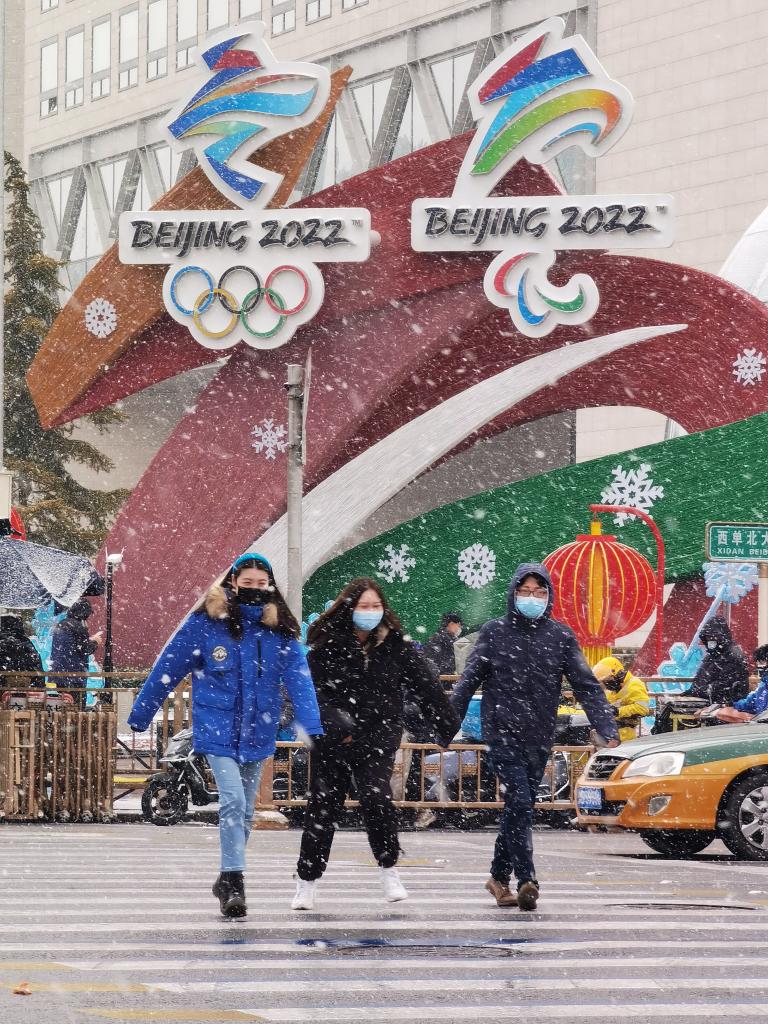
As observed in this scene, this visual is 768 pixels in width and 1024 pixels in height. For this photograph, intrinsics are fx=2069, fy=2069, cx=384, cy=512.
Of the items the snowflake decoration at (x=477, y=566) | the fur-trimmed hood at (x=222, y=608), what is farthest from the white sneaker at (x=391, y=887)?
the snowflake decoration at (x=477, y=566)

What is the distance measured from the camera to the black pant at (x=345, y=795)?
1051 centimetres

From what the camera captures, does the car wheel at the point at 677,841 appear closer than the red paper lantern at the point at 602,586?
Yes

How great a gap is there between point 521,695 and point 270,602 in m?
1.62

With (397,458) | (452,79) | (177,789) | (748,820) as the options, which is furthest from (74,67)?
(748,820)

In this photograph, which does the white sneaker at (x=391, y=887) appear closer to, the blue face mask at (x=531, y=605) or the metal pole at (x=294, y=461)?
the blue face mask at (x=531, y=605)

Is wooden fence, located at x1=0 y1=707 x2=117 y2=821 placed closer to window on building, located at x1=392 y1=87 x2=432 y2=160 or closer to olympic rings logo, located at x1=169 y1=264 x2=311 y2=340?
olympic rings logo, located at x1=169 y1=264 x2=311 y2=340

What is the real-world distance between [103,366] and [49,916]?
2126 cm

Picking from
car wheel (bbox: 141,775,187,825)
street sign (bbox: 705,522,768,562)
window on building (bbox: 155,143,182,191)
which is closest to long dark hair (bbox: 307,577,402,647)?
car wheel (bbox: 141,775,187,825)

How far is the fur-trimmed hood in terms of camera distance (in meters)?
10.1

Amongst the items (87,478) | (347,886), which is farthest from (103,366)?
(87,478)

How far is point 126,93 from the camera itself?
69125 mm

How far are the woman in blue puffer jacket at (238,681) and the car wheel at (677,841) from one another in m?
6.04

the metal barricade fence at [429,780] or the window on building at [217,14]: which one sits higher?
the window on building at [217,14]

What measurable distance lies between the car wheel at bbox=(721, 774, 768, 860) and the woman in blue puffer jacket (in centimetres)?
555
